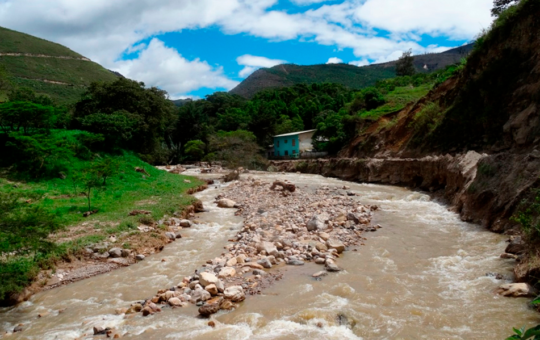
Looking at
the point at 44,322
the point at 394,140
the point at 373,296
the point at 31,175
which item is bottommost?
the point at 44,322

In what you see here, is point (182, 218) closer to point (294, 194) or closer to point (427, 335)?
point (294, 194)

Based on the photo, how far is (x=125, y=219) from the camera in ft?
42.3

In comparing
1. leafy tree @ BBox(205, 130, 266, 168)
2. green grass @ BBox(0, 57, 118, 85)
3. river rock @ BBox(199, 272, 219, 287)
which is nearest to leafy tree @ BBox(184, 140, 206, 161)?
leafy tree @ BBox(205, 130, 266, 168)

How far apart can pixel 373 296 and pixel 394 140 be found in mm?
27352

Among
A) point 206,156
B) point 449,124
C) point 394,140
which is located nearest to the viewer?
point 449,124

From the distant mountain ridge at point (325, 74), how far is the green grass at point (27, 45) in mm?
63267

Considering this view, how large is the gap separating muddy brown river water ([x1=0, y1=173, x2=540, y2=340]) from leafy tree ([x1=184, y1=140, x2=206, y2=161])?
40310mm

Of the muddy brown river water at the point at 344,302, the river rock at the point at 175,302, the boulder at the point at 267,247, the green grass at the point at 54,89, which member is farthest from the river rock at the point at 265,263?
the green grass at the point at 54,89

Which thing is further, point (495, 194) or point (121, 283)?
point (495, 194)

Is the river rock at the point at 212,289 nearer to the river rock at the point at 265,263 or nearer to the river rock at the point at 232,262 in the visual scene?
the river rock at the point at 232,262

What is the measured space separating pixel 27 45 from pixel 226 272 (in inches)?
3498

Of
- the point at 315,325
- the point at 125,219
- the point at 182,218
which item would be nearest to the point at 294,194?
the point at 182,218

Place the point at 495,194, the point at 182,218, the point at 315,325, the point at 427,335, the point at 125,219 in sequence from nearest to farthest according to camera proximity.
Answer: the point at 427,335, the point at 315,325, the point at 495,194, the point at 125,219, the point at 182,218

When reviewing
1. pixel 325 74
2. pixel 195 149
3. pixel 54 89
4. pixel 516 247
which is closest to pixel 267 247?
pixel 516 247
